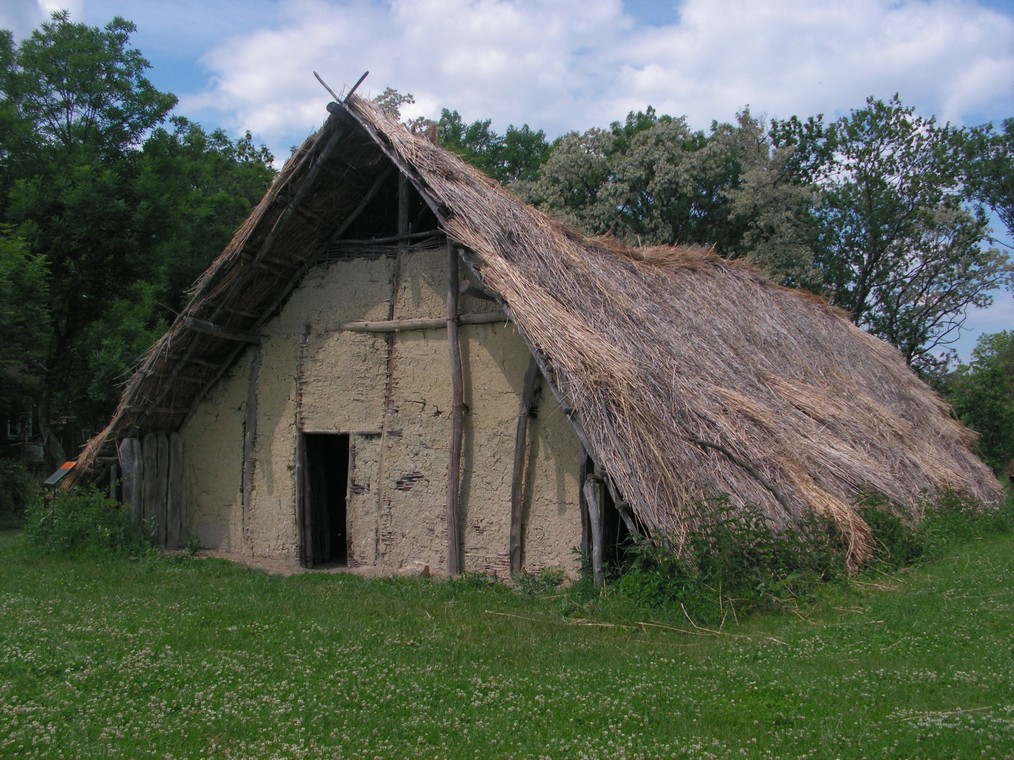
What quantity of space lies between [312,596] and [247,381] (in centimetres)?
366

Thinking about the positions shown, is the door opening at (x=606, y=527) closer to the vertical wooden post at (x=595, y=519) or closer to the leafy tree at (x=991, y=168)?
the vertical wooden post at (x=595, y=519)

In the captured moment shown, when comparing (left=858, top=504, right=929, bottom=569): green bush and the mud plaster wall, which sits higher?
the mud plaster wall

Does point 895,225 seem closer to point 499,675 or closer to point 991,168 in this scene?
point 991,168

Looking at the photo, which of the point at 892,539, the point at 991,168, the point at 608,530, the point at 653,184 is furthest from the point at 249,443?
the point at 991,168

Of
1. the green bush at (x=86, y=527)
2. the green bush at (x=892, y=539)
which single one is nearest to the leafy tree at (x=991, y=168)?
the green bush at (x=892, y=539)

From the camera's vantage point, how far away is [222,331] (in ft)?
34.2

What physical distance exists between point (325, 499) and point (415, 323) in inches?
109

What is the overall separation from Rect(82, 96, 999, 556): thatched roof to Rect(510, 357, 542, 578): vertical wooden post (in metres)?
0.79

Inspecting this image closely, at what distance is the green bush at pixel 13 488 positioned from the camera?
1719 centimetres

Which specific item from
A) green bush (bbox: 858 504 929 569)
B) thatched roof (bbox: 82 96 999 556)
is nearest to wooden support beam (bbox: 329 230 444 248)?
thatched roof (bbox: 82 96 999 556)

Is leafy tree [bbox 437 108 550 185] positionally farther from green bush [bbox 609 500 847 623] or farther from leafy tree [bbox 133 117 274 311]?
green bush [bbox 609 500 847 623]

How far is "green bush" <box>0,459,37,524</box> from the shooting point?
17188mm

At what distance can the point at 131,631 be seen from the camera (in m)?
6.64

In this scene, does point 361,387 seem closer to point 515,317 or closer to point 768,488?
point 515,317
